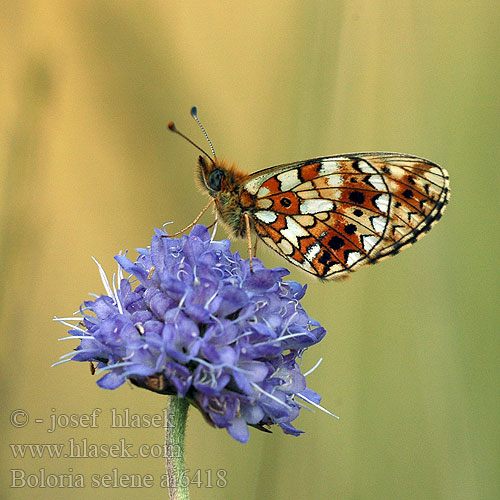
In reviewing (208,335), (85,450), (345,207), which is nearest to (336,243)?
(345,207)

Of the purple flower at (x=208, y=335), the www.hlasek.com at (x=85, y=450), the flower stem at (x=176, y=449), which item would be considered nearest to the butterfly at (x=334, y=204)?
the purple flower at (x=208, y=335)

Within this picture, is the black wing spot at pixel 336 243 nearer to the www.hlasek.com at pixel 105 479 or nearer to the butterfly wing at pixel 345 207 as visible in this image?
the butterfly wing at pixel 345 207

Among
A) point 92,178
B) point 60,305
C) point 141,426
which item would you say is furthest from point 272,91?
point 141,426

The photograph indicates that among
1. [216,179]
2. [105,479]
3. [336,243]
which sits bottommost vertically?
[105,479]

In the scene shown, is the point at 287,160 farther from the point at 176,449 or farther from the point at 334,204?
the point at 176,449

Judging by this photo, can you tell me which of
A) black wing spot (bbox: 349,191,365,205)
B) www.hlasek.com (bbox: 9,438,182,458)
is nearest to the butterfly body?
black wing spot (bbox: 349,191,365,205)

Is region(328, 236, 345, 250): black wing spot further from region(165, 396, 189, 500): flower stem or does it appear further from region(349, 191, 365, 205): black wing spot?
region(165, 396, 189, 500): flower stem

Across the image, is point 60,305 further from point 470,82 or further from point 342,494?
point 470,82
